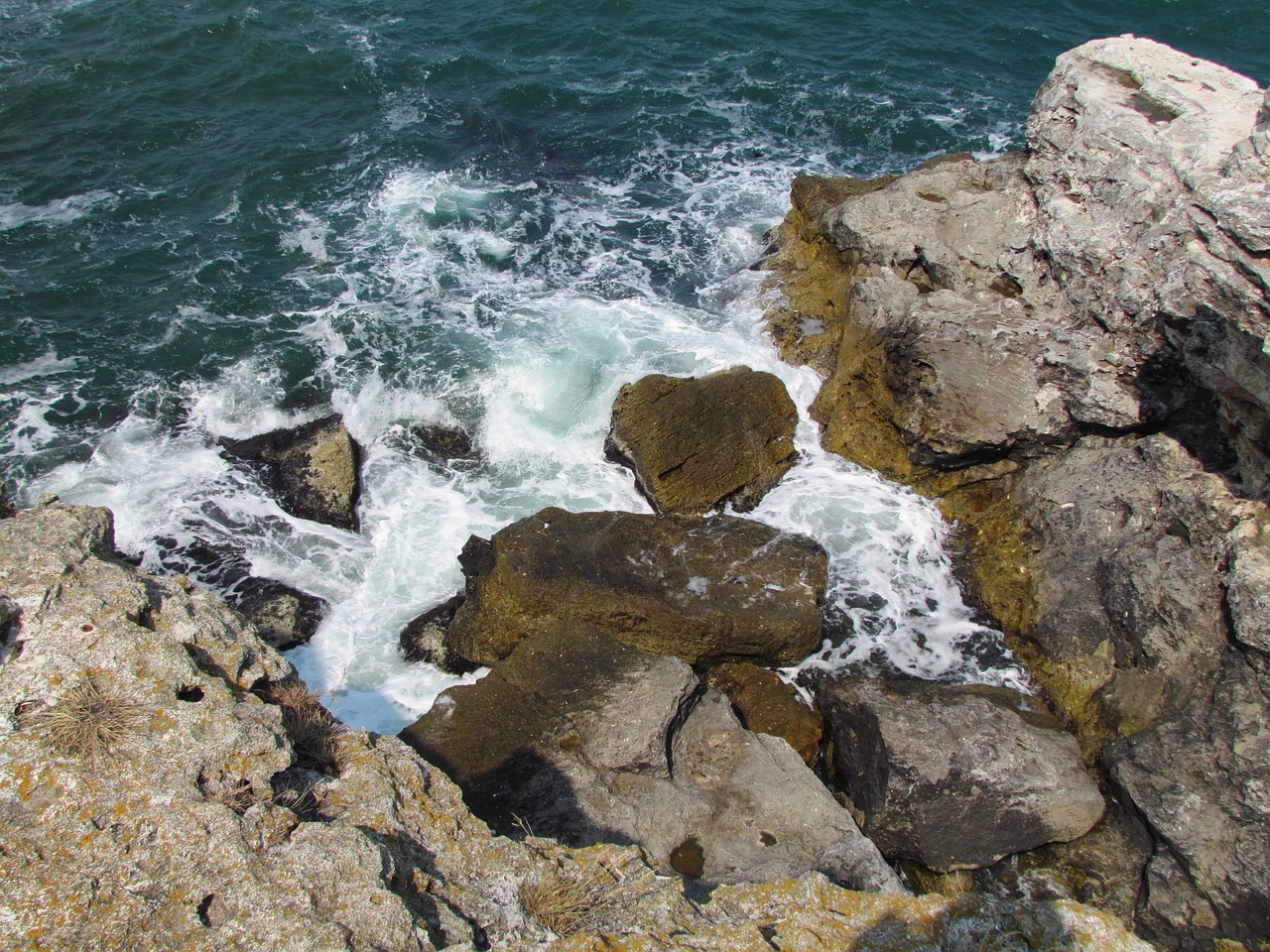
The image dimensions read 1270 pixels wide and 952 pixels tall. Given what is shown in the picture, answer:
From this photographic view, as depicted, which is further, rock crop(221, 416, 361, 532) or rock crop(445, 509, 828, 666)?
rock crop(221, 416, 361, 532)

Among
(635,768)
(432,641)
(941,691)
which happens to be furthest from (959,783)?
(432,641)

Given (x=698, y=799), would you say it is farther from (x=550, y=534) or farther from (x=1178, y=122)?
(x=1178, y=122)

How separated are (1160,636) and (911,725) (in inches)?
131

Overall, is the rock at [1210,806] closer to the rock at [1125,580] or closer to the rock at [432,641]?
the rock at [1125,580]

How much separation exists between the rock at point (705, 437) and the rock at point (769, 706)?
3214mm

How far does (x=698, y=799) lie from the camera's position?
8.50m

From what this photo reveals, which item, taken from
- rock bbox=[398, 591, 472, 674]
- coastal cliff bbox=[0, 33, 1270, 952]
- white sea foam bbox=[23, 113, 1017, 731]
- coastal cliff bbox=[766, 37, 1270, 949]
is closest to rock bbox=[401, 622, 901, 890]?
coastal cliff bbox=[0, 33, 1270, 952]

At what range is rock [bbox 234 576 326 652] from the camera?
11.9 m

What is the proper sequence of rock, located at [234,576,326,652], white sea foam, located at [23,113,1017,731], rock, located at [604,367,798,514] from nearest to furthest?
rock, located at [234,576,326,652]
white sea foam, located at [23,113,1017,731]
rock, located at [604,367,798,514]

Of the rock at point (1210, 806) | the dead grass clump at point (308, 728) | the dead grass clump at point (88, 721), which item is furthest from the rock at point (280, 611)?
the rock at point (1210, 806)

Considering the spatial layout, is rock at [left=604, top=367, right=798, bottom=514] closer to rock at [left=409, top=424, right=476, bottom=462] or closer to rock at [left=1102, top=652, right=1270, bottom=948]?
rock at [left=409, top=424, right=476, bottom=462]

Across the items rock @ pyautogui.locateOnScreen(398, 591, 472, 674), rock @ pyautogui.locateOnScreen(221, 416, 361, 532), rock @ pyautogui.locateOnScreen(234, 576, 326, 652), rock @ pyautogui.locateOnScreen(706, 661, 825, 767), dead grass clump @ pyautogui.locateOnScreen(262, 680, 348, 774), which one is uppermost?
dead grass clump @ pyautogui.locateOnScreen(262, 680, 348, 774)

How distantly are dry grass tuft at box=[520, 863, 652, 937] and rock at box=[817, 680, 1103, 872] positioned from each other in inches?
179

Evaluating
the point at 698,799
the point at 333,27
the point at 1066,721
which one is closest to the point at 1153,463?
the point at 1066,721
